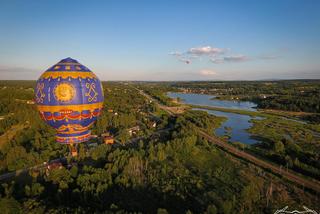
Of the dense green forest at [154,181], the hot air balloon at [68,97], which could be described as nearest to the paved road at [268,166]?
the dense green forest at [154,181]

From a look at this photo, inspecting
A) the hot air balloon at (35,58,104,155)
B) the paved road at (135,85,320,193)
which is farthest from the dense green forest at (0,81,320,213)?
the hot air balloon at (35,58,104,155)

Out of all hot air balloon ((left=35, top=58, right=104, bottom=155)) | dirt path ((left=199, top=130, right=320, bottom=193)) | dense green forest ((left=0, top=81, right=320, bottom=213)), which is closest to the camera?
hot air balloon ((left=35, top=58, right=104, bottom=155))

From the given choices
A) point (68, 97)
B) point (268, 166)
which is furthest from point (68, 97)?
point (268, 166)

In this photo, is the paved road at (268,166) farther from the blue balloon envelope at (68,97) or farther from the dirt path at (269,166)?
the blue balloon envelope at (68,97)

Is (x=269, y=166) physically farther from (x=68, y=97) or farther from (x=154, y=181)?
(x=68, y=97)

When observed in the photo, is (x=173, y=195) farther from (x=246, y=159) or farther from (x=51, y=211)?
(x=246, y=159)

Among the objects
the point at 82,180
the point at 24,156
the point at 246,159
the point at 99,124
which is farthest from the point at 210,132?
the point at 24,156

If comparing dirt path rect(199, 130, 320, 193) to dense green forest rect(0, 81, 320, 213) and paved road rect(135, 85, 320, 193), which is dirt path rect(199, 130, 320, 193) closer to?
paved road rect(135, 85, 320, 193)

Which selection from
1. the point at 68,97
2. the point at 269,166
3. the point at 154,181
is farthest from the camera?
the point at 269,166

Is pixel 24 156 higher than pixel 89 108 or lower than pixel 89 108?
lower
